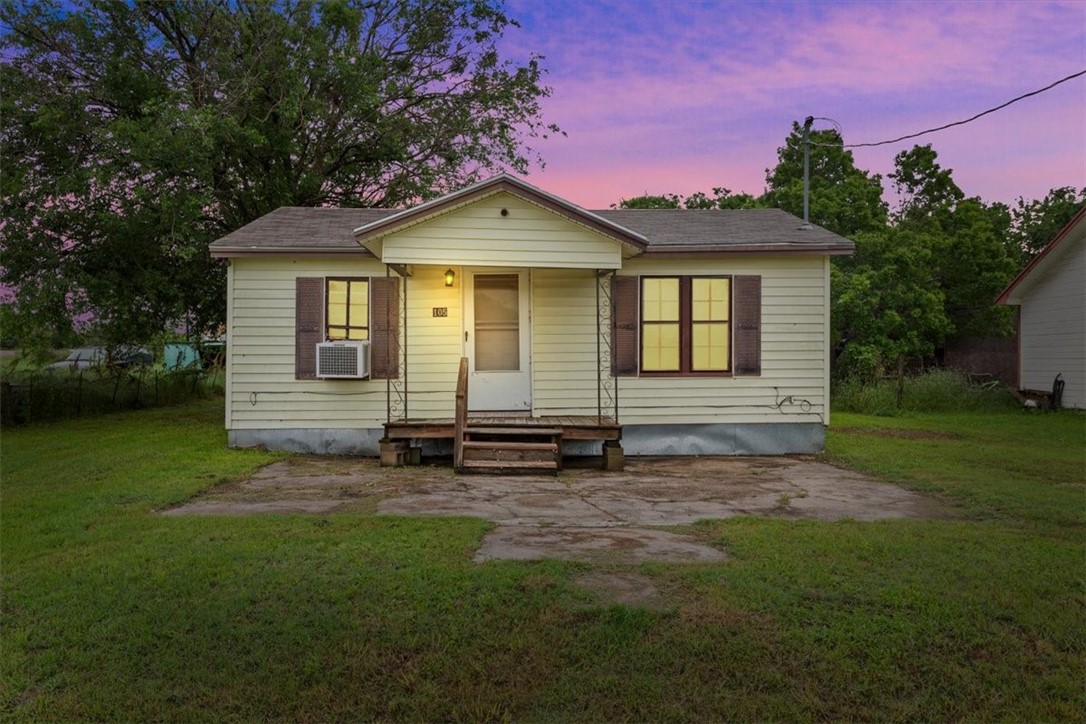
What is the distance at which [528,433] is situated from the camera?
9.17 m

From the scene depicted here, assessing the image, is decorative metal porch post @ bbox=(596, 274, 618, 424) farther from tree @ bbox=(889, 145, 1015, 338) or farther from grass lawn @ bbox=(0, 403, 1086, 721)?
tree @ bbox=(889, 145, 1015, 338)

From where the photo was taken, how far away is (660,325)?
33.8 ft

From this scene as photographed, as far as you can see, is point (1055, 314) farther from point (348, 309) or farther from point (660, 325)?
point (348, 309)

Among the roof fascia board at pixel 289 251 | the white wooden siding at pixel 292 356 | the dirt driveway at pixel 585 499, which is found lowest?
the dirt driveway at pixel 585 499

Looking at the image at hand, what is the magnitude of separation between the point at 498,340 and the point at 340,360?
2.17m

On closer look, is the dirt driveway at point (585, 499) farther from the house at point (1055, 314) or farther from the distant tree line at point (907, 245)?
the house at point (1055, 314)

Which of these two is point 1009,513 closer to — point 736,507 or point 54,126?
point 736,507

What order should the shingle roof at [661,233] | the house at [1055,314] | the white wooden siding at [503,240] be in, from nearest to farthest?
the white wooden siding at [503,240] → the shingle roof at [661,233] → the house at [1055,314]

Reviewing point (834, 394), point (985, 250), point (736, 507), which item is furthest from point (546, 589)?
point (985, 250)

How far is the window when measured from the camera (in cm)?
1029

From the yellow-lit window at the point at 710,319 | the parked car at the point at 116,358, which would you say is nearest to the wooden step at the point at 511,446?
the yellow-lit window at the point at 710,319

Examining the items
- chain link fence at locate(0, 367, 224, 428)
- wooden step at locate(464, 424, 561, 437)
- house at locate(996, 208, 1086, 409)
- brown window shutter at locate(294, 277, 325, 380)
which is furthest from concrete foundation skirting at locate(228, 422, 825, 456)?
chain link fence at locate(0, 367, 224, 428)

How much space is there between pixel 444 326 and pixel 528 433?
2060 millimetres

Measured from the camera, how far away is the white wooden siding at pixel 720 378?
10.2 m
